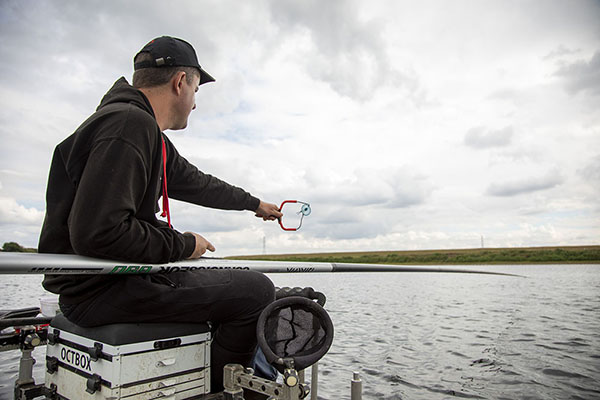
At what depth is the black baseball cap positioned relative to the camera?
262 centimetres

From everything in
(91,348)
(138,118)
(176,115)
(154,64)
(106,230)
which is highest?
(154,64)

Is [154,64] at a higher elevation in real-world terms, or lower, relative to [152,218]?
higher

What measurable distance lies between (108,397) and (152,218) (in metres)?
0.93

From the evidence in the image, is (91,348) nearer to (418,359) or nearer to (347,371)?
(347,371)

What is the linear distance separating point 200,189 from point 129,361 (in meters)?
1.89

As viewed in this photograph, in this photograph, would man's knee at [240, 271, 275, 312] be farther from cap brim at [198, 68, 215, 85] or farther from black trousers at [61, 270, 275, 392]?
cap brim at [198, 68, 215, 85]

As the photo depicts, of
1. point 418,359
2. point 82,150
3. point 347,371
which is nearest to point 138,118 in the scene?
point 82,150

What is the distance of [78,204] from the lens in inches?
77.5

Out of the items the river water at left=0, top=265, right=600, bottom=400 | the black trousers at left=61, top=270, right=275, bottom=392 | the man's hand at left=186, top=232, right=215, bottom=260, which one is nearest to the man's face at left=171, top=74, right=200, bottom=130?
the man's hand at left=186, top=232, right=215, bottom=260

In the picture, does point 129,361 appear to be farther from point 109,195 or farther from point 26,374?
point 26,374

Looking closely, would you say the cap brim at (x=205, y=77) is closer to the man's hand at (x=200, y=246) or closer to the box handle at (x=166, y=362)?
the man's hand at (x=200, y=246)

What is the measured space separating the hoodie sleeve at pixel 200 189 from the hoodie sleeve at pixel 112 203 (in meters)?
1.30

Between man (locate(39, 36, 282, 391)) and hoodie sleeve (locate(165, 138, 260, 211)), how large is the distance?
2.62ft

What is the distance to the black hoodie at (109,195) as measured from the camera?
1975 millimetres
